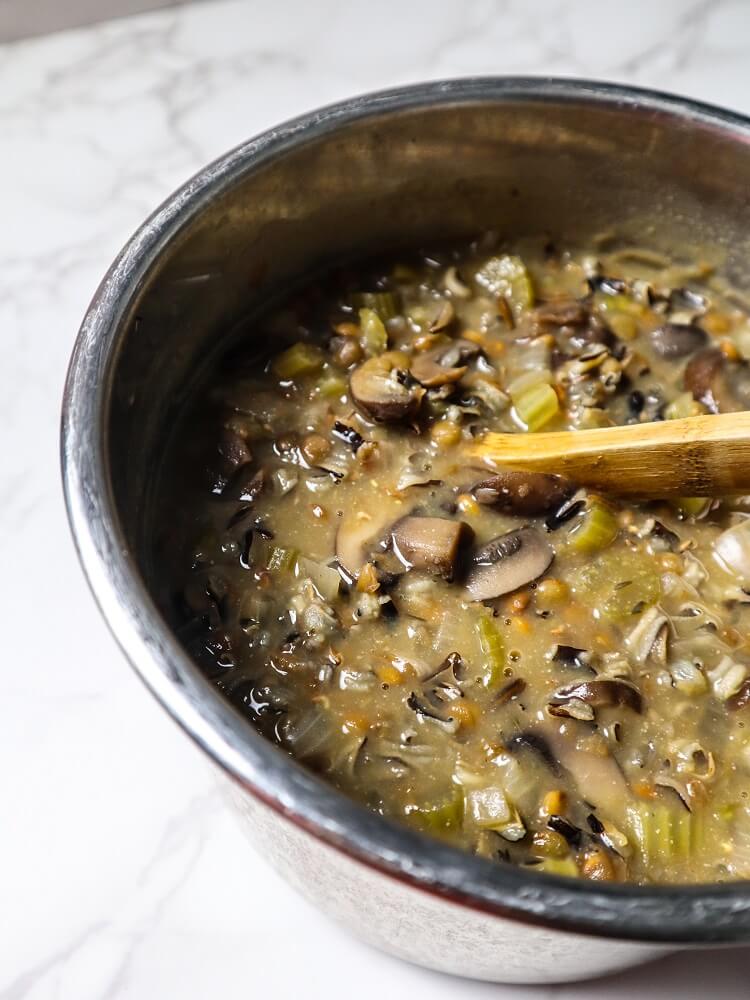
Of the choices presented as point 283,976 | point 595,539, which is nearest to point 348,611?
point 595,539

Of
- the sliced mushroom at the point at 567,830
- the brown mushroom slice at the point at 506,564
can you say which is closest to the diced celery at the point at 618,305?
the brown mushroom slice at the point at 506,564

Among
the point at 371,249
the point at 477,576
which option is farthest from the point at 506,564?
the point at 371,249

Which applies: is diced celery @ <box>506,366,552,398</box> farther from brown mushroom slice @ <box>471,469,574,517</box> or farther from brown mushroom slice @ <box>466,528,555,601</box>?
brown mushroom slice @ <box>466,528,555,601</box>

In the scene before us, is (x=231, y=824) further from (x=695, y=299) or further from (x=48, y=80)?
(x=48, y=80)

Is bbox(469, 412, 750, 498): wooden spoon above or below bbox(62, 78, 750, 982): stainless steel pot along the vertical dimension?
below

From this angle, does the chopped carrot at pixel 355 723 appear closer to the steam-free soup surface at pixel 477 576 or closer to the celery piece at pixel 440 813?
the steam-free soup surface at pixel 477 576

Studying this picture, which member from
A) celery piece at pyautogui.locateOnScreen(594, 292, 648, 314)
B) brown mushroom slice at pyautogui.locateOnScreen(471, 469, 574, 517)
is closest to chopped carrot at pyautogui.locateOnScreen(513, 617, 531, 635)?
brown mushroom slice at pyautogui.locateOnScreen(471, 469, 574, 517)

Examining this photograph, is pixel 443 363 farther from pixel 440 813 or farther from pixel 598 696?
pixel 440 813
